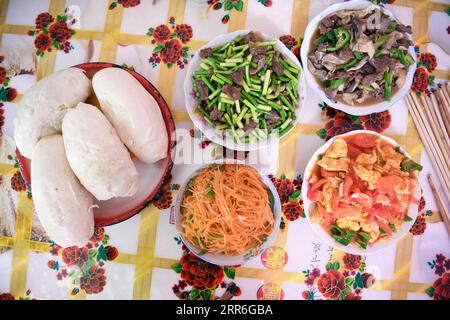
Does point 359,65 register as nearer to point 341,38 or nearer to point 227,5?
point 341,38

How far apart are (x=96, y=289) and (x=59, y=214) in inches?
19.7

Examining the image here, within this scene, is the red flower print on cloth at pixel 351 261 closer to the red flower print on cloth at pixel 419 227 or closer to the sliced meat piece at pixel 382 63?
the red flower print on cloth at pixel 419 227

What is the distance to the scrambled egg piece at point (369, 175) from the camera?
1.42m

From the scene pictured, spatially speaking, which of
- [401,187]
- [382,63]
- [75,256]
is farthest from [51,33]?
[401,187]

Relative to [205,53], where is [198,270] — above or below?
below

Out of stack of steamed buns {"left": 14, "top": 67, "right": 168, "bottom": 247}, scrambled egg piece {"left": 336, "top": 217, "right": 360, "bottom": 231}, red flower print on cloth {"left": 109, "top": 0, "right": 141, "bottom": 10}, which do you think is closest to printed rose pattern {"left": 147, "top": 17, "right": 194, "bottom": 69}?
red flower print on cloth {"left": 109, "top": 0, "right": 141, "bottom": 10}

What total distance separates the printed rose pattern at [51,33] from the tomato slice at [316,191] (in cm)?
130

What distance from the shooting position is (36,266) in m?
1.62

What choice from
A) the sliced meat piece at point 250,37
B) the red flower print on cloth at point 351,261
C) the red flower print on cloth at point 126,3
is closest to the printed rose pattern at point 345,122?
the sliced meat piece at point 250,37

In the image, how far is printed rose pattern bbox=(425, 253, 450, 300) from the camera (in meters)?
1.64

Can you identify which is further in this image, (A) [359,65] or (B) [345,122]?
(B) [345,122]

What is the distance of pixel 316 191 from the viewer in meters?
1.48

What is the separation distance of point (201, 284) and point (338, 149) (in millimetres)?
854
